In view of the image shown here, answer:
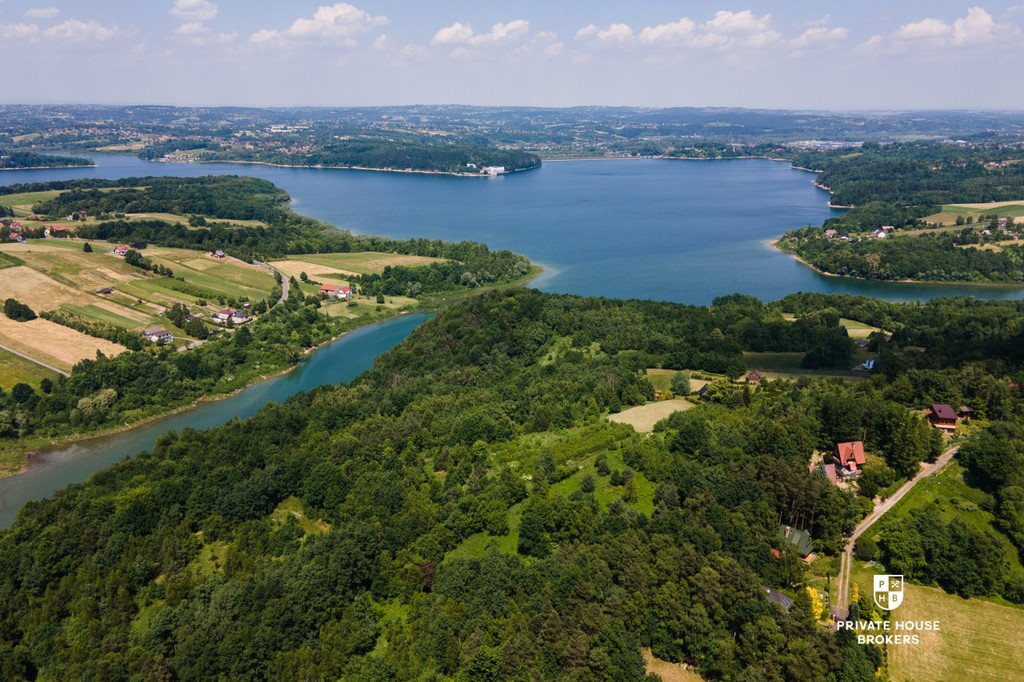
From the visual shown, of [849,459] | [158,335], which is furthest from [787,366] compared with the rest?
[158,335]

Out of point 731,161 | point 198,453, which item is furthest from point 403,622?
point 731,161

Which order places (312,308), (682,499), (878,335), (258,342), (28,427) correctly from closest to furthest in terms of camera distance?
(682,499)
(28,427)
(878,335)
(258,342)
(312,308)

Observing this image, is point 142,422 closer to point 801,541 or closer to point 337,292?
point 337,292

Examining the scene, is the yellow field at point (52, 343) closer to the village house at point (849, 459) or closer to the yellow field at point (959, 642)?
the village house at point (849, 459)

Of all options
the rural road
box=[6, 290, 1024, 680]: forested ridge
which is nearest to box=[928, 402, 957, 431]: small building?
box=[6, 290, 1024, 680]: forested ridge

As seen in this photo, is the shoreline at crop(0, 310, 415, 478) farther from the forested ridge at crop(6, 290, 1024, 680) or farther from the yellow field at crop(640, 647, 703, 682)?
the yellow field at crop(640, 647, 703, 682)

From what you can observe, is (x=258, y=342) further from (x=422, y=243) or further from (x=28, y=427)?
(x=422, y=243)
